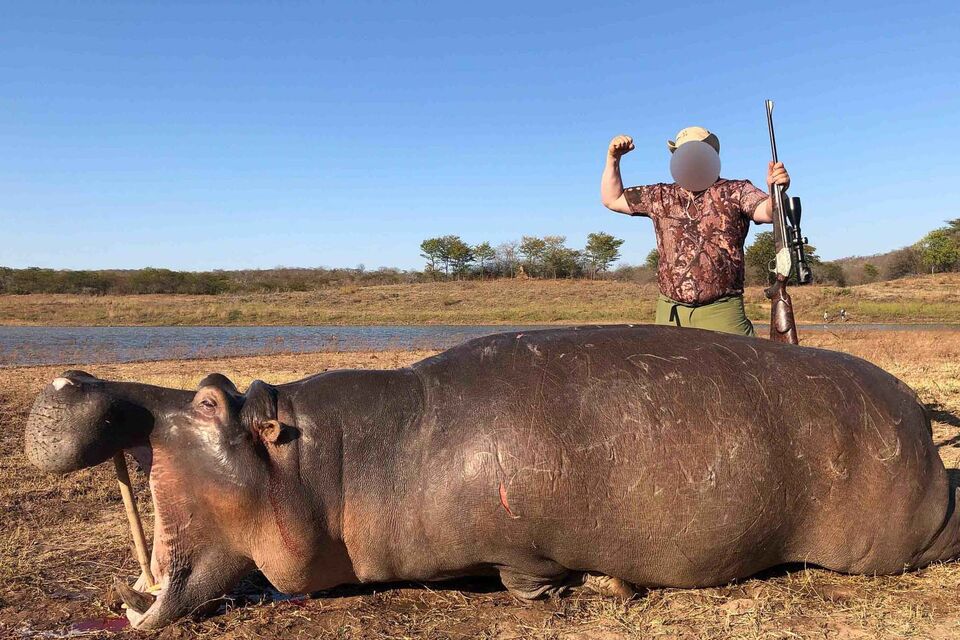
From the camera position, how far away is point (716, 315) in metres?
4.77

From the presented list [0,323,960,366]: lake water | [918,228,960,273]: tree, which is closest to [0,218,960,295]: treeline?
[918,228,960,273]: tree

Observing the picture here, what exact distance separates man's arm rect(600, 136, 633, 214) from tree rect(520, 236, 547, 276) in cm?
7034

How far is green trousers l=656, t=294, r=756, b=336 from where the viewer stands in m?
4.74

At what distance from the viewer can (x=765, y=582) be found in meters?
3.48

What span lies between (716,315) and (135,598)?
3744 mm

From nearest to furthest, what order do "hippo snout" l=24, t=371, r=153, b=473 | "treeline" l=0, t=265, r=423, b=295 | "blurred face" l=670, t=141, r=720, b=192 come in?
1. "hippo snout" l=24, t=371, r=153, b=473
2. "blurred face" l=670, t=141, r=720, b=192
3. "treeline" l=0, t=265, r=423, b=295

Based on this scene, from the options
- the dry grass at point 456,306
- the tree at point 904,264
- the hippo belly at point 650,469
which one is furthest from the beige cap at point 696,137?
the tree at point 904,264

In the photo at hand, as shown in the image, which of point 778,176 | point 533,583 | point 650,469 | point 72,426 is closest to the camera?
point 72,426

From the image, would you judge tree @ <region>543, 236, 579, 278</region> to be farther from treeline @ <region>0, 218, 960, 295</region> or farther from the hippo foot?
the hippo foot

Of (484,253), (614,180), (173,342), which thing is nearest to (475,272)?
(484,253)

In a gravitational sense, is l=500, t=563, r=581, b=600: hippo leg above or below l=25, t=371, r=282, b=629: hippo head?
below

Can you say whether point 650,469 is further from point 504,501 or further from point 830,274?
point 830,274

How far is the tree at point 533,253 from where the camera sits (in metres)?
75.7

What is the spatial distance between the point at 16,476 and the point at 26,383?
6263 millimetres
